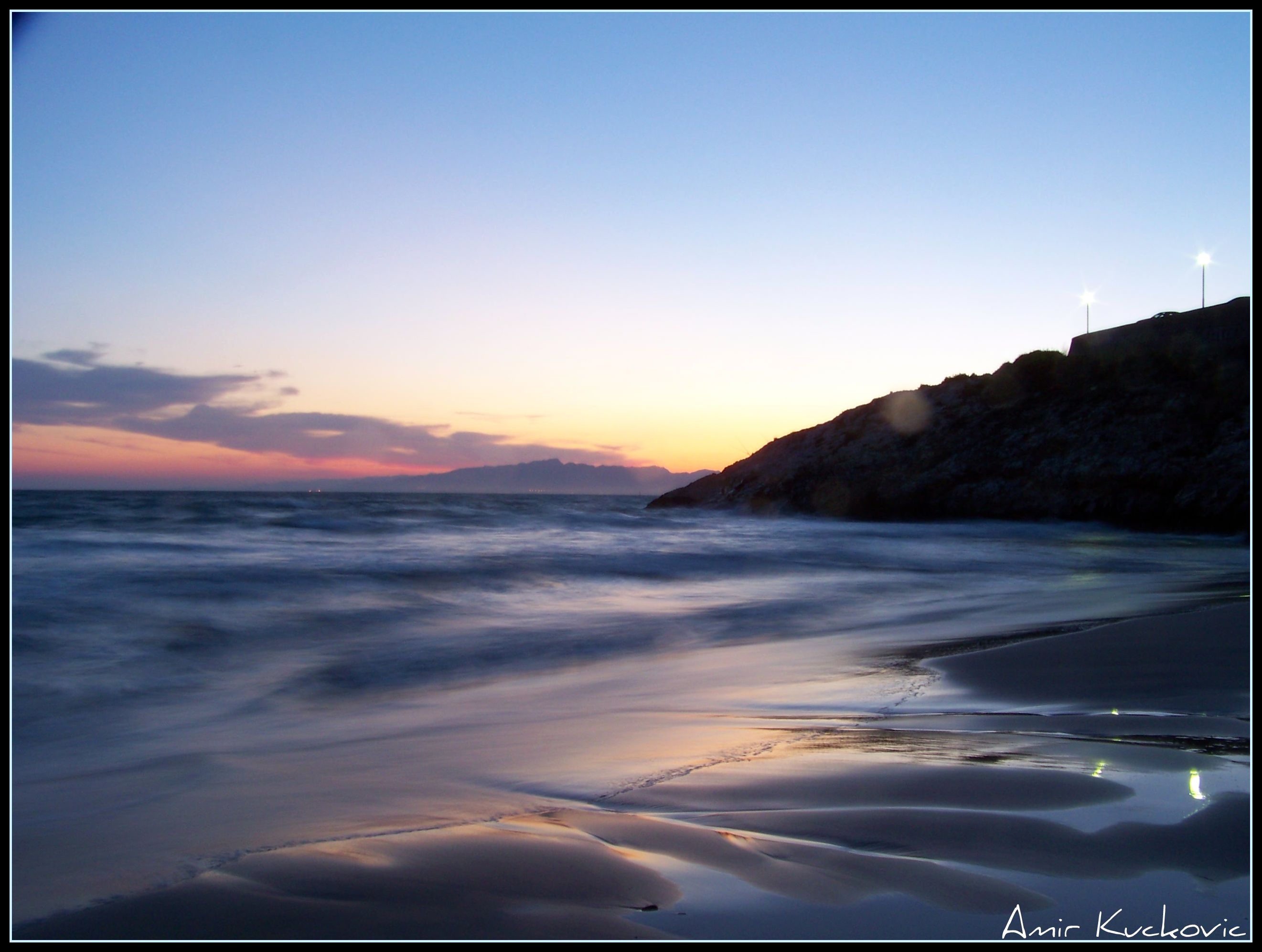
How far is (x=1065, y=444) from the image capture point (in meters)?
27.3

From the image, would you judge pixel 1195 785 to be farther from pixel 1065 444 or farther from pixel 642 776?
pixel 1065 444

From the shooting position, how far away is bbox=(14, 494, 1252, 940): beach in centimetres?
160

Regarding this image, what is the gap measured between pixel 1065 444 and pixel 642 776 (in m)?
29.0

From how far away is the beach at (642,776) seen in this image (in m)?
1.60

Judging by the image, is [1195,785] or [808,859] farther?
[1195,785]

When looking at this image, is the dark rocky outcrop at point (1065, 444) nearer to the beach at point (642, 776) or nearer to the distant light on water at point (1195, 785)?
the beach at point (642, 776)

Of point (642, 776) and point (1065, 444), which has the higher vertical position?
point (1065, 444)

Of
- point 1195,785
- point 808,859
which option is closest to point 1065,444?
point 1195,785

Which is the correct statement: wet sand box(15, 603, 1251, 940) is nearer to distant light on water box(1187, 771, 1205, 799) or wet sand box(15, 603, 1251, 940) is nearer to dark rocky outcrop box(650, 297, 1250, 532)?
distant light on water box(1187, 771, 1205, 799)

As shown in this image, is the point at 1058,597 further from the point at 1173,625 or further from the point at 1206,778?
A: the point at 1206,778

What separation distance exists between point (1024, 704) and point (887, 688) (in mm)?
655

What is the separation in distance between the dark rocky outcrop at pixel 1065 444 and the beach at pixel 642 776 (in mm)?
19220

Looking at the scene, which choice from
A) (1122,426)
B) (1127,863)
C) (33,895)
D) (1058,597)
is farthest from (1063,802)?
(1122,426)

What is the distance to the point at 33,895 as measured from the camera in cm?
182
